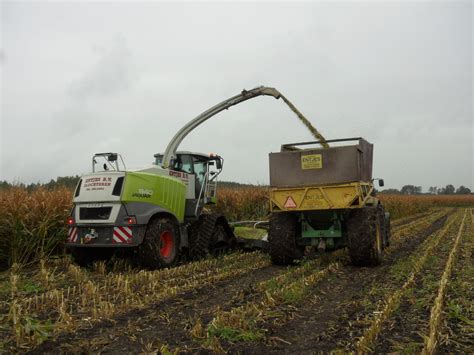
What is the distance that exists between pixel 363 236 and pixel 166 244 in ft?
11.9

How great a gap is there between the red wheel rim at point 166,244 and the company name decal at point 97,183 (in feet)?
4.58

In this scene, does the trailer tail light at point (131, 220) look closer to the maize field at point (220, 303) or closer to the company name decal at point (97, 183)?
the company name decal at point (97, 183)

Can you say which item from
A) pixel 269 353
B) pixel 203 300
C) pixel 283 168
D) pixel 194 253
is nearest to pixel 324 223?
pixel 283 168

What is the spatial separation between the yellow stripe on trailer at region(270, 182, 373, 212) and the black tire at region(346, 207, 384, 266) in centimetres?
22

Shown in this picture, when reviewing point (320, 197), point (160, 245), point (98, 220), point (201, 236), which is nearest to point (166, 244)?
point (160, 245)

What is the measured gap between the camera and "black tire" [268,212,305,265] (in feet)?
25.7

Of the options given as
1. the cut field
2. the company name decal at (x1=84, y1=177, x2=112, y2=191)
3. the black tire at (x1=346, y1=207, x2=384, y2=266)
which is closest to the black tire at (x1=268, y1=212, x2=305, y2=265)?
the cut field

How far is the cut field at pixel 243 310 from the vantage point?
3713 millimetres

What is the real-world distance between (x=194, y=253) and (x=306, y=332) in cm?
507

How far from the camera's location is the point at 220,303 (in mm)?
5117

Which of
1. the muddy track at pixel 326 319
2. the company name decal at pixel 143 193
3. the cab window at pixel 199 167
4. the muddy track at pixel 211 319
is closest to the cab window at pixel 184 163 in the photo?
the cab window at pixel 199 167

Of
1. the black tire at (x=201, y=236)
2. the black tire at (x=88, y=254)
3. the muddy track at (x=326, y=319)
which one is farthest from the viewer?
the black tire at (x=201, y=236)

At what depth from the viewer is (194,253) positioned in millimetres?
8852

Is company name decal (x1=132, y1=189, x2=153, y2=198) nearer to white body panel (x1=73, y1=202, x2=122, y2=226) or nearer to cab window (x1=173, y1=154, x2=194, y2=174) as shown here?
white body panel (x1=73, y1=202, x2=122, y2=226)
